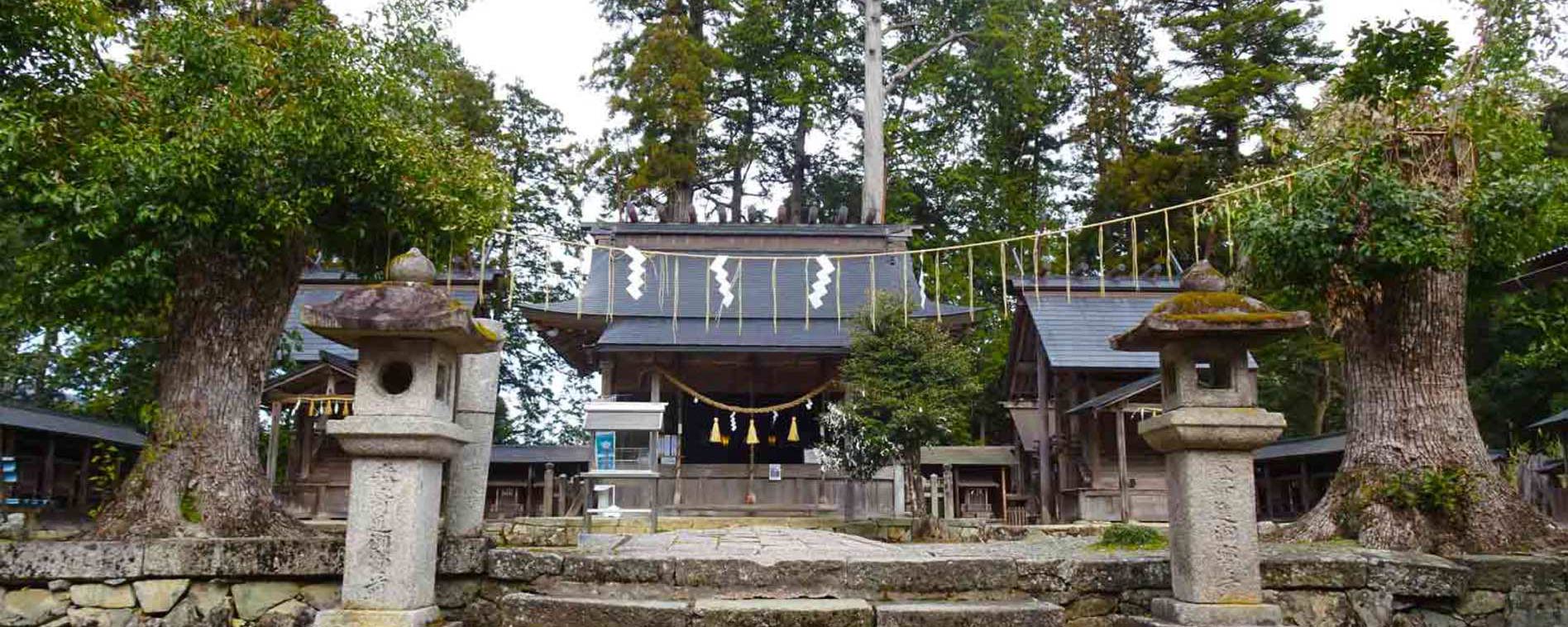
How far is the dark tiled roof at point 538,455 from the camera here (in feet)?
67.1

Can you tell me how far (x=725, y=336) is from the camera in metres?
18.5

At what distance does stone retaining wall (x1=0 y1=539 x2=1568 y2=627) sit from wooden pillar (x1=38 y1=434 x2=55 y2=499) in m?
12.8

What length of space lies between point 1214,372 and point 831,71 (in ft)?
83.0

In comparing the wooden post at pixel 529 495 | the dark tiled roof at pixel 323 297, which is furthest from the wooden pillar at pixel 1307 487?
the dark tiled roof at pixel 323 297

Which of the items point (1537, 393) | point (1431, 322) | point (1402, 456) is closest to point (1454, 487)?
point (1402, 456)

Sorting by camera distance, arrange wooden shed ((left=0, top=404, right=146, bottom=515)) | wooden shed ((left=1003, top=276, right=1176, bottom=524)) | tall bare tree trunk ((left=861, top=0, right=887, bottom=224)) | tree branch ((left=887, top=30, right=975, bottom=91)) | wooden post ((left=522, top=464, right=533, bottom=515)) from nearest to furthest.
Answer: wooden shed ((left=0, top=404, right=146, bottom=515)) → wooden shed ((left=1003, top=276, right=1176, bottom=524)) → wooden post ((left=522, top=464, right=533, bottom=515)) → tall bare tree trunk ((left=861, top=0, right=887, bottom=224)) → tree branch ((left=887, top=30, right=975, bottom=91))

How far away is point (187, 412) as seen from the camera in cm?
679

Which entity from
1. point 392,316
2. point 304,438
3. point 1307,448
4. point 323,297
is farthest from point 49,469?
point 1307,448

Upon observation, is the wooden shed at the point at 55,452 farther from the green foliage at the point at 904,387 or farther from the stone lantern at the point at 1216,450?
the stone lantern at the point at 1216,450

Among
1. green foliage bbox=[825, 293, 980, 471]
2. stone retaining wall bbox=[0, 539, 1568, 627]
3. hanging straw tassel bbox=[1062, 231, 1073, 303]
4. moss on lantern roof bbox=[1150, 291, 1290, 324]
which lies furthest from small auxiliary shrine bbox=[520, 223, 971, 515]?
moss on lantern roof bbox=[1150, 291, 1290, 324]

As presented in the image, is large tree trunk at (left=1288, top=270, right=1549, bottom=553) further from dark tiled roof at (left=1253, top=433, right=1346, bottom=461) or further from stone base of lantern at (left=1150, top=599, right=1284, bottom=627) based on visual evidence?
dark tiled roof at (left=1253, top=433, right=1346, bottom=461)

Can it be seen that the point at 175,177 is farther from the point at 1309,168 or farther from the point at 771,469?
the point at 771,469

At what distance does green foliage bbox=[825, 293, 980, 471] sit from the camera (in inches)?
563

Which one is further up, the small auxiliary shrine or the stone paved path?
the small auxiliary shrine
